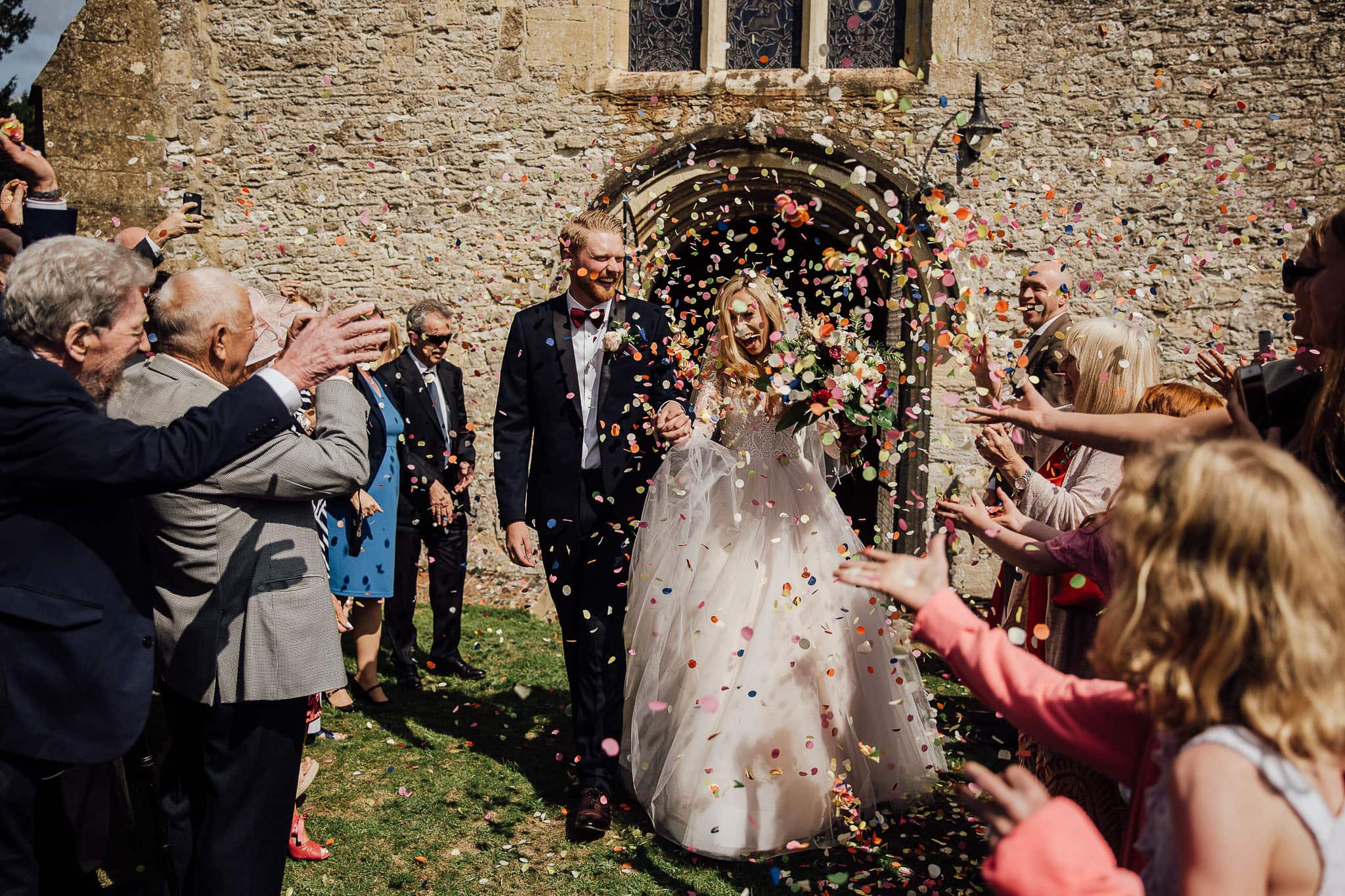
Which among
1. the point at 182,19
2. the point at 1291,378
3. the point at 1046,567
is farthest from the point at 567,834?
the point at 182,19

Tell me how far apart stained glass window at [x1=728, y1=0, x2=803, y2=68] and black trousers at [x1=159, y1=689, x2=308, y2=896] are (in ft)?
23.2

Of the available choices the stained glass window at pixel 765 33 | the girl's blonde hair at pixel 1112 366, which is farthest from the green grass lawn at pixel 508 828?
the stained glass window at pixel 765 33

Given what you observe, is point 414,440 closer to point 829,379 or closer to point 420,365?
point 420,365

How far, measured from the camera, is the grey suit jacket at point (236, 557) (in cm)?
243

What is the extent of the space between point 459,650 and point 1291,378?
210 inches

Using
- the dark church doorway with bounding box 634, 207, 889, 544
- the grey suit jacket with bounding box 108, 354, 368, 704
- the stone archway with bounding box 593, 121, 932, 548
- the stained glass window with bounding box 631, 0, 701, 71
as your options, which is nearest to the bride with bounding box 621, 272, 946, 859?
the grey suit jacket with bounding box 108, 354, 368, 704

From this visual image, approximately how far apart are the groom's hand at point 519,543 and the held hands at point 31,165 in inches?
87.3

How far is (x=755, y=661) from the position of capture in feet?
11.2

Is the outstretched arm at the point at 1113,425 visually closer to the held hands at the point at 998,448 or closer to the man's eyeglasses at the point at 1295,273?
the man's eyeglasses at the point at 1295,273

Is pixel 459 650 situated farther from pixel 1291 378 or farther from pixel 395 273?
pixel 1291 378

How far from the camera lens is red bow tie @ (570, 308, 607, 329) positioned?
3.98 m

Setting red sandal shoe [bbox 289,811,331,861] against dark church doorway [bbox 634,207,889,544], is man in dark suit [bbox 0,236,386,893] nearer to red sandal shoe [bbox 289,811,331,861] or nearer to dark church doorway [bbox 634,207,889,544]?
red sandal shoe [bbox 289,811,331,861]

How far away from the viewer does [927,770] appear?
3.73m

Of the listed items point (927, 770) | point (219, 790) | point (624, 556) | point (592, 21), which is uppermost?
point (592, 21)
